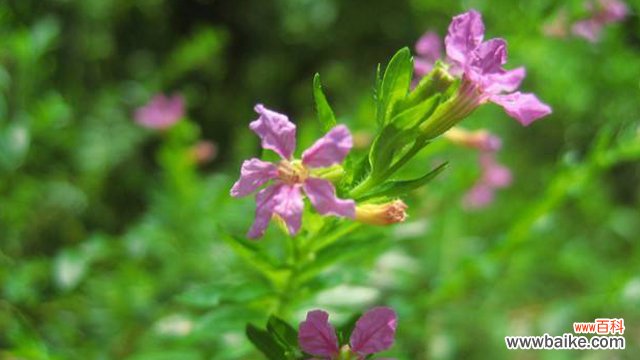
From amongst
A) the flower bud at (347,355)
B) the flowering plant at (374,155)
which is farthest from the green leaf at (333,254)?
the flower bud at (347,355)

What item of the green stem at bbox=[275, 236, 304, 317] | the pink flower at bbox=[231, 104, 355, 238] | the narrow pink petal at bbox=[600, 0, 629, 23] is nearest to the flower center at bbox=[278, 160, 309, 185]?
the pink flower at bbox=[231, 104, 355, 238]

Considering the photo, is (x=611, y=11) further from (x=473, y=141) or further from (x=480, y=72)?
(x=480, y=72)

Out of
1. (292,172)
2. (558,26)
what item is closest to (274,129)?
(292,172)

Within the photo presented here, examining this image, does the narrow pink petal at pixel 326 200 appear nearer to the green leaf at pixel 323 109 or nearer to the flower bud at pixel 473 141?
the green leaf at pixel 323 109

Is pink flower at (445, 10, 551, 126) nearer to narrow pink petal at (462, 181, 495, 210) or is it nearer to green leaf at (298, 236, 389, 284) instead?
green leaf at (298, 236, 389, 284)

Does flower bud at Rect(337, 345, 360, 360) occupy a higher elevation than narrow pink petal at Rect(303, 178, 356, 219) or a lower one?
lower

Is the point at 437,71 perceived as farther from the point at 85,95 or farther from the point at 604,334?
the point at 85,95
